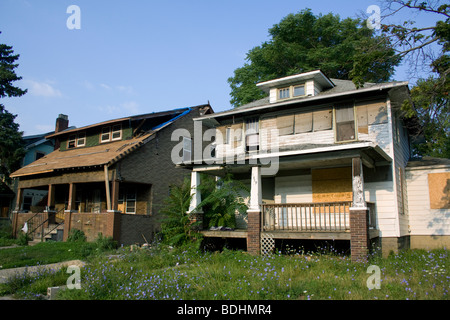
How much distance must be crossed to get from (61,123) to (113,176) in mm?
15112

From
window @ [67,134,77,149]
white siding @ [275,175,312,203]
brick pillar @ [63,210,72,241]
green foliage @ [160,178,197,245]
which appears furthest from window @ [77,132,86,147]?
white siding @ [275,175,312,203]

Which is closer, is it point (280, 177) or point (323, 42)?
point (280, 177)

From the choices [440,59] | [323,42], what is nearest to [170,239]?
[440,59]

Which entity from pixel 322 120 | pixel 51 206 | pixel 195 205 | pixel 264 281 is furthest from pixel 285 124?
pixel 51 206

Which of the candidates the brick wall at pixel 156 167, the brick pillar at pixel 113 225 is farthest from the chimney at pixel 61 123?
the brick pillar at pixel 113 225

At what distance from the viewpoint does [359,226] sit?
10828mm

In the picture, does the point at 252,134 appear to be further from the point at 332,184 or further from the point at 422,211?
the point at 422,211

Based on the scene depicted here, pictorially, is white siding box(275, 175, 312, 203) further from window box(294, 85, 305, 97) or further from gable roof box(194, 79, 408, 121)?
window box(294, 85, 305, 97)

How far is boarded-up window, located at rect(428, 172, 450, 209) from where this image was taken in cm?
1373

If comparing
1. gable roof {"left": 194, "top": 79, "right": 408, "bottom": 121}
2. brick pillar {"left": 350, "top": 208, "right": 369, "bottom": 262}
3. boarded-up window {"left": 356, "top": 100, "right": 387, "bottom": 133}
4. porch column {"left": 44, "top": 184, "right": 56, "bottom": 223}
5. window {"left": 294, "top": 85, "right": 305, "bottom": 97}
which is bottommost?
brick pillar {"left": 350, "top": 208, "right": 369, "bottom": 262}

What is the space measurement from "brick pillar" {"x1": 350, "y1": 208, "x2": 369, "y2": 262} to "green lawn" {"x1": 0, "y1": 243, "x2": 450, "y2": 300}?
38cm

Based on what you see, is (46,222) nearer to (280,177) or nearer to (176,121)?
(176,121)
